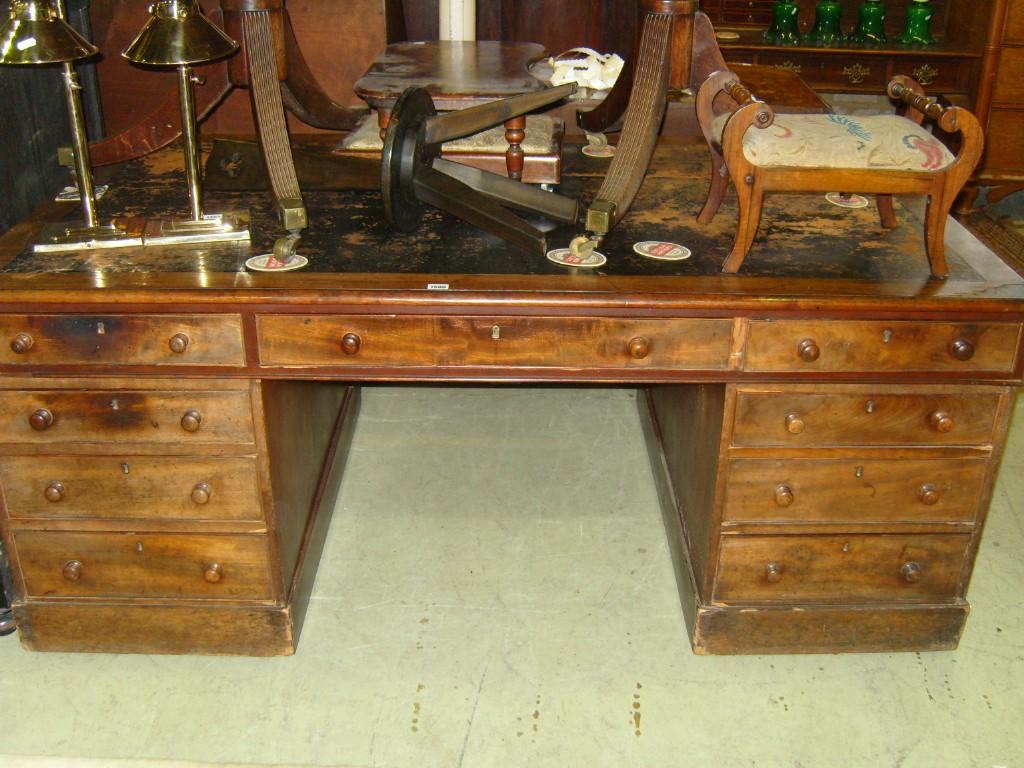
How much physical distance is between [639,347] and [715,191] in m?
0.54

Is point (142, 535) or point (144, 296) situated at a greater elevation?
point (144, 296)

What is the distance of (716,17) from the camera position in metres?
5.42

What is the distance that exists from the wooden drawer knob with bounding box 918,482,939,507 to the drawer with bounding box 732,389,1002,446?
0.10m

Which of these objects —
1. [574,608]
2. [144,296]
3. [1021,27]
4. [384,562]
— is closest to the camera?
[144,296]

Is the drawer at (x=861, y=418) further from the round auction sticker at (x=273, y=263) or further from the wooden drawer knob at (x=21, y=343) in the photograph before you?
the wooden drawer knob at (x=21, y=343)

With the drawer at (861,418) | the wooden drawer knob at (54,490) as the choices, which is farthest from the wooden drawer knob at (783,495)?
the wooden drawer knob at (54,490)

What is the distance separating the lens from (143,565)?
2.33 m

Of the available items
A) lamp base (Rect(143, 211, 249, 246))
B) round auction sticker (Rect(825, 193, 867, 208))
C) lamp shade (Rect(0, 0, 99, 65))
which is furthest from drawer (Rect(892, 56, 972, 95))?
lamp shade (Rect(0, 0, 99, 65))

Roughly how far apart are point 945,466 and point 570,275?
0.91 metres

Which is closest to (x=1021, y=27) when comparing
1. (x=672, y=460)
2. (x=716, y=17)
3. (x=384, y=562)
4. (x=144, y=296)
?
(x=716, y=17)

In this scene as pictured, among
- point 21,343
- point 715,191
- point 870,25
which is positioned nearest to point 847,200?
point 715,191

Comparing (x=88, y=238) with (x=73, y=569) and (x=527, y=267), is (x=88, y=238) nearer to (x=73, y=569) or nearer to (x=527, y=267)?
(x=73, y=569)

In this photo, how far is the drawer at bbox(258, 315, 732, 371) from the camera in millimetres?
2088

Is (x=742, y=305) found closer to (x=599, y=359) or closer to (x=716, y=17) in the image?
(x=599, y=359)
